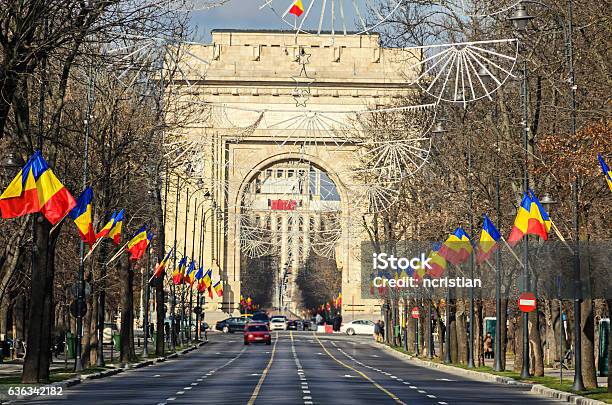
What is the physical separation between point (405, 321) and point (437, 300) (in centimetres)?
1943

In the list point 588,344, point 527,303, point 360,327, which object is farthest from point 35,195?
point 360,327

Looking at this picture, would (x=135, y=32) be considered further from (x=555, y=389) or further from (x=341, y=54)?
(x=341, y=54)

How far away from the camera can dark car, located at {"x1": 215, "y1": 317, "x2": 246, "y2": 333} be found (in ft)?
396

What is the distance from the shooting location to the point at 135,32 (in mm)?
30828

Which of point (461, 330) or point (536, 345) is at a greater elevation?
point (461, 330)

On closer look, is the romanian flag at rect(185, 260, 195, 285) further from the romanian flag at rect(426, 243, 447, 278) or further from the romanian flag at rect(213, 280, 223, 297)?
the romanian flag at rect(213, 280, 223, 297)

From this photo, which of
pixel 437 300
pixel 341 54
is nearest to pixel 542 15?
pixel 437 300

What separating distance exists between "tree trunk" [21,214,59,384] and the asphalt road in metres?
1.35

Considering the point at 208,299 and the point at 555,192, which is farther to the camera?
the point at 208,299

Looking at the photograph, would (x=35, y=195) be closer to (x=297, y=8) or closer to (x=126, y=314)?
(x=297, y=8)

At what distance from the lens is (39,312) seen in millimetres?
38594

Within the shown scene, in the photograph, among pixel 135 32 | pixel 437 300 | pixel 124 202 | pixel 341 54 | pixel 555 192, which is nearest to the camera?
pixel 135 32

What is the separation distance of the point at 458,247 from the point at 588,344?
1363 cm

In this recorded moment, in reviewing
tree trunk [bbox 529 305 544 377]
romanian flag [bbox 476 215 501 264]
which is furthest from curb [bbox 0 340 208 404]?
tree trunk [bbox 529 305 544 377]
